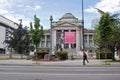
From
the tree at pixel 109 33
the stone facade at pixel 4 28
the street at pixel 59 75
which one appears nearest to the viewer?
the street at pixel 59 75

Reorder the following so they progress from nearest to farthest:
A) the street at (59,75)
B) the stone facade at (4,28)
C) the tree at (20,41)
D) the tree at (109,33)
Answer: the street at (59,75), the tree at (109,33), the tree at (20,41), the stone facade at (4,28)

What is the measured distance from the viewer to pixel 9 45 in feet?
215

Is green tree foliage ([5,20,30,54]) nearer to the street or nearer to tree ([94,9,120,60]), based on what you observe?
tree ([94,9,120,60])

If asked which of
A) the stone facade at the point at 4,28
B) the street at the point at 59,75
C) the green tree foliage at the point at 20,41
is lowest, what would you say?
the street at the point at 59,75

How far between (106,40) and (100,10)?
43.5 feet

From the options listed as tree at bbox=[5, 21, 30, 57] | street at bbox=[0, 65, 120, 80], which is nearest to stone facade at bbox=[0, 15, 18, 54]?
tree at bbox=[5, 21, 30, 57]

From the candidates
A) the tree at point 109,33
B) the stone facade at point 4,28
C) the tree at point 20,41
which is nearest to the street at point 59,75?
the tree at point 109,33

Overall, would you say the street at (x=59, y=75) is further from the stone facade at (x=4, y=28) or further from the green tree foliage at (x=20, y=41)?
the stone facade at (x=4, y=28)

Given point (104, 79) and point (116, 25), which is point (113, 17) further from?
point (104, 79)

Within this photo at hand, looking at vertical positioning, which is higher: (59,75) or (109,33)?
(109,33)

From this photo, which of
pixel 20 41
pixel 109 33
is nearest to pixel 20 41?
pixel 20 41

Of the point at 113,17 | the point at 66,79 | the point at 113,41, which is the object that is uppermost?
the point at 113,17

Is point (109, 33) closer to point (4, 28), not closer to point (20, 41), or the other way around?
point (20, 41)

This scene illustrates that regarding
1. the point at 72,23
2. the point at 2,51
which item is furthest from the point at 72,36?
the point at 2,51
